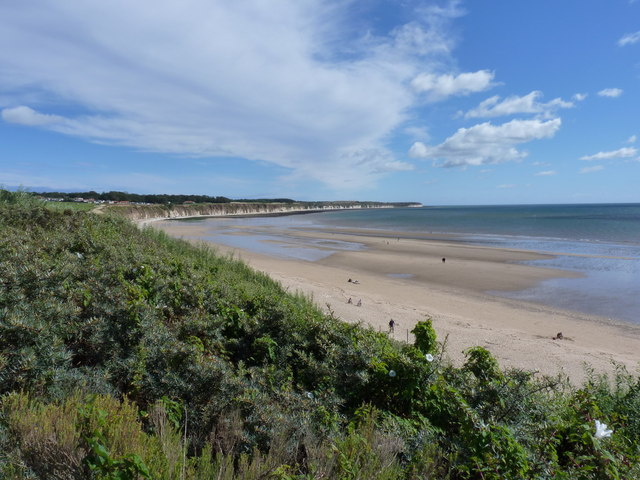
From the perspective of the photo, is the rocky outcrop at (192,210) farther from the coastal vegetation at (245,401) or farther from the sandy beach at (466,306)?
the coastal vegetation at (245,401)

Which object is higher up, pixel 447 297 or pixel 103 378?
pixel 103 378

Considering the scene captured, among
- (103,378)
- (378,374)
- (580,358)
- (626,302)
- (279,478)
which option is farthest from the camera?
(626,302)

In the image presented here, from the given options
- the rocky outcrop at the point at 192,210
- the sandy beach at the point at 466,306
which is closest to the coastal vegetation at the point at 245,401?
the sandy beach at the point at 466,306

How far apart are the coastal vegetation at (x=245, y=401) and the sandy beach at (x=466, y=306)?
1.39 meters

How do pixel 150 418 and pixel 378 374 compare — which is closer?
pixel 150 418

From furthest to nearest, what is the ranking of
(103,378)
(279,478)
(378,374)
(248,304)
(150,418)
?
1. (248,304)
2. (378,374)
3. (103,378)
4. (150,418)
5. (279,478)

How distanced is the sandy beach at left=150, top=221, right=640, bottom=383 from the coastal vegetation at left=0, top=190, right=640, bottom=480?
1.39 m

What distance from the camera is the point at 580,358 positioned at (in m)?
9.36

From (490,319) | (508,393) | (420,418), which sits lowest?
(490,319)

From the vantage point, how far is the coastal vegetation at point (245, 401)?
236cm

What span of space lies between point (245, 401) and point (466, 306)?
13.4m

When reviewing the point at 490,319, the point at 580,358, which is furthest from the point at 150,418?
the point at 490,319

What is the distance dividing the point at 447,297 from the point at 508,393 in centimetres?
1342

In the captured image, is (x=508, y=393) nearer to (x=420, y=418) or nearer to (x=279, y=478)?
(x=420, y=418)
